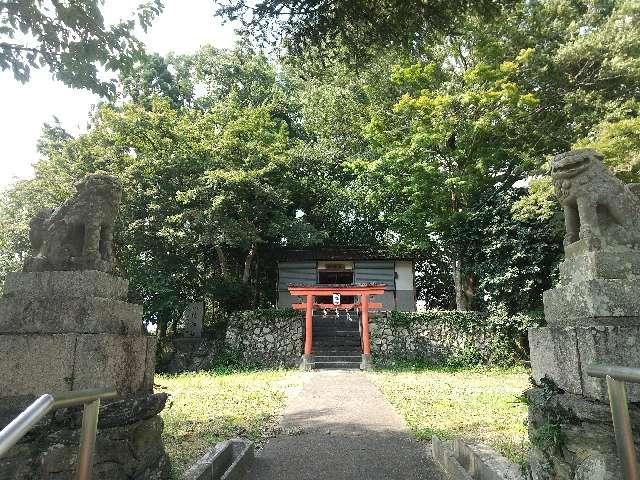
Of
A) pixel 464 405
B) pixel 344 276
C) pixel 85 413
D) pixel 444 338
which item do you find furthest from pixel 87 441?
pixel 344 276

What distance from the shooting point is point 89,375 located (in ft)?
9.70

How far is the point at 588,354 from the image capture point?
2658 millimetres

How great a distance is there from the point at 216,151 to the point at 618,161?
14.3m

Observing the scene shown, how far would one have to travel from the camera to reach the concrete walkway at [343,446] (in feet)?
14.8

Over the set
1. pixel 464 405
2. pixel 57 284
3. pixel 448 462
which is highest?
pixel 57 284

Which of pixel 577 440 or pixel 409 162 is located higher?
pixel 409 162

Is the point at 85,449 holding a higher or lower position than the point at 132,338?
lower

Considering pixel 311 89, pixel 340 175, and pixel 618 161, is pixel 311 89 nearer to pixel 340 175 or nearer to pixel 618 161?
pixel 340 175

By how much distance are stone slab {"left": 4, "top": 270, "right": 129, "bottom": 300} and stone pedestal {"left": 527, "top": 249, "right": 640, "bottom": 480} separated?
131 inches

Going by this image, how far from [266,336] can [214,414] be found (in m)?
10.8

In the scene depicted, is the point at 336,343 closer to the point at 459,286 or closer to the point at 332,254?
the point at 459,286

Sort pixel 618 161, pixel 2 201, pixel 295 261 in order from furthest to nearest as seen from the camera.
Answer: pixel 295 261, pixel 2 201, pixel 618 161

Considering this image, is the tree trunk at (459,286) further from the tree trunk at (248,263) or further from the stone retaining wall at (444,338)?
the tree trunk at (248,263)

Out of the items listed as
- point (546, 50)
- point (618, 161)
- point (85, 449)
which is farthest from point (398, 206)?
point (85, 449)
